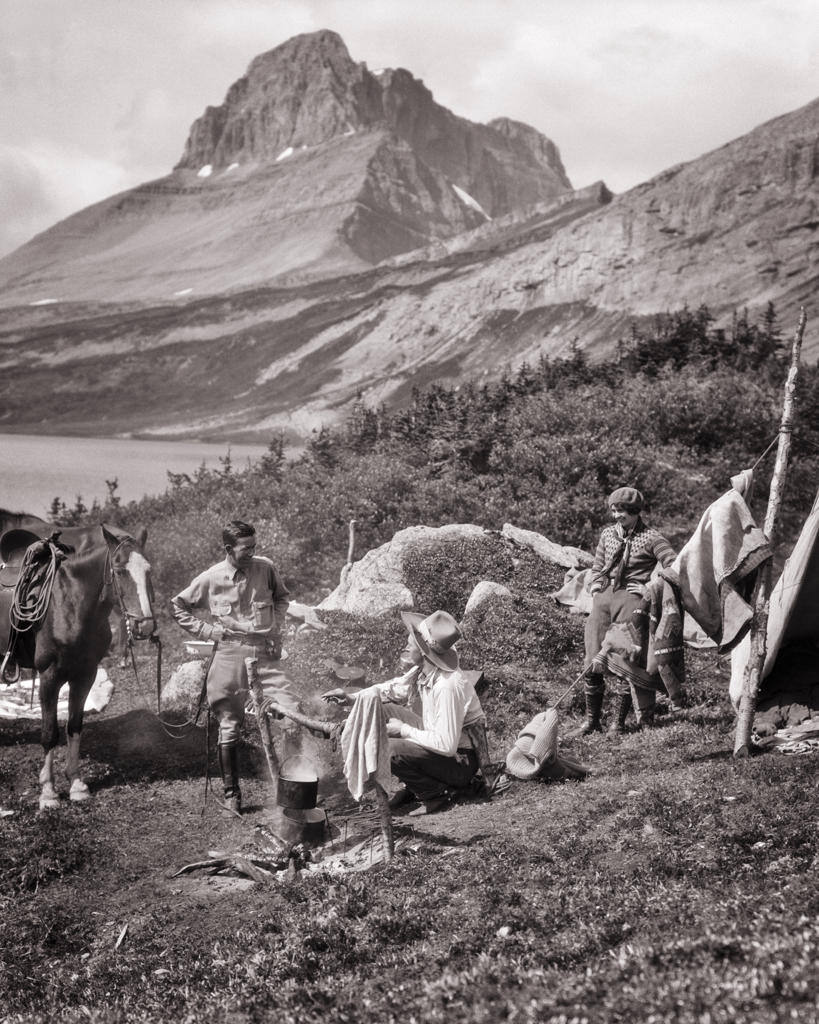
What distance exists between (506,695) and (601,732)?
6.00 feet

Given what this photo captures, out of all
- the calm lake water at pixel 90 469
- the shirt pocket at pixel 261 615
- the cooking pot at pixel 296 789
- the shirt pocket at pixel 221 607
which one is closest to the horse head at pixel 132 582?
the shirt pocket at pixel 221 607

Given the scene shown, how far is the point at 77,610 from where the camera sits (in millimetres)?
9766

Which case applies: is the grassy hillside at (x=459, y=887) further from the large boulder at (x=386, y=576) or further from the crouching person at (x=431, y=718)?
the large boulder at (x=386, y=576)

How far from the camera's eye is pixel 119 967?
5.81 m

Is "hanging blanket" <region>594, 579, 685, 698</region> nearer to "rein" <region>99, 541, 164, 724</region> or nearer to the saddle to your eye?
"rein" <region>99, 541, 164, 724</region>

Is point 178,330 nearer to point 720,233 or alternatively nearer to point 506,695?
point 720,233

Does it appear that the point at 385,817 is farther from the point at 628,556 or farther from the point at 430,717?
the point at 628,556

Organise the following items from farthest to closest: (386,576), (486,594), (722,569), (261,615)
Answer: (386,576) < (486,594) < (261,615) < (722,569)

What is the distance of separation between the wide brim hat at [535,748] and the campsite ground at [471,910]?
1.29 feet

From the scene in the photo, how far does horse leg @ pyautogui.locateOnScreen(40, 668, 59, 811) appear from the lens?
9273mm

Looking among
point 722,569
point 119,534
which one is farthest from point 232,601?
point 722,569

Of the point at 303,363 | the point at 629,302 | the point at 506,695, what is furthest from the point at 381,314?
the point at 506,695

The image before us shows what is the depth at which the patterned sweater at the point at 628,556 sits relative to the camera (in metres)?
9.93

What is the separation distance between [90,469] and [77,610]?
46400mm
